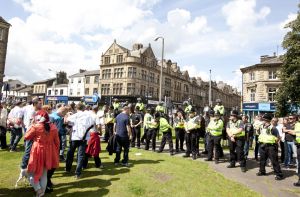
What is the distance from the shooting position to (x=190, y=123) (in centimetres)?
1179

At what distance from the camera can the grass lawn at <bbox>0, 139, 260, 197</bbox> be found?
7049mm

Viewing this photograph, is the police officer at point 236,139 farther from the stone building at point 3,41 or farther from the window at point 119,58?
the window at point 119,58

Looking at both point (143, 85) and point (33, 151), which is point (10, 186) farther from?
point (143, 85)

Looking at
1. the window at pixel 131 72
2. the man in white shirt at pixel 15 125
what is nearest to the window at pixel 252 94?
the window at pixel 131 72

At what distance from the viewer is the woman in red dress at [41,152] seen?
6.18 m

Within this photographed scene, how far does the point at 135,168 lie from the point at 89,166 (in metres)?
1.76

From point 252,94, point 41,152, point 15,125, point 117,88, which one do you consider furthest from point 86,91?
point 41,152

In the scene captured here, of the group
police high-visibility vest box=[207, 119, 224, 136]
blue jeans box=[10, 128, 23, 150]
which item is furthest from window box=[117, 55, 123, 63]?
police high-visibility vest box=[207, 119, 224, 136]

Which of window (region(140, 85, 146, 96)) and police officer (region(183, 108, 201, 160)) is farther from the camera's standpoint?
window (region(140, 85, 146, 96))

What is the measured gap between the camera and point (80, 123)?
824cm

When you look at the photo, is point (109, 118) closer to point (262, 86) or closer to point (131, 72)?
point (262, 86)

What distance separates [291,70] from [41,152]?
22594 mm

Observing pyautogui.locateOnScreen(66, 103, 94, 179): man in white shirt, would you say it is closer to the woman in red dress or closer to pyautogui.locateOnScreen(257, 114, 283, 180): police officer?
the woman in red dress

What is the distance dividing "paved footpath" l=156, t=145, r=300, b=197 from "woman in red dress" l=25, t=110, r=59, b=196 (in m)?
5.91
